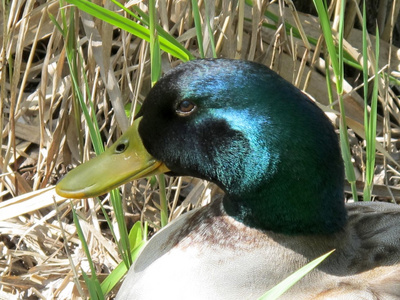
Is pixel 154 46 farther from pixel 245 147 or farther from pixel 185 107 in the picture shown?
pixel 245 147

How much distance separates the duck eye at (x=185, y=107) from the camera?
6.23ft

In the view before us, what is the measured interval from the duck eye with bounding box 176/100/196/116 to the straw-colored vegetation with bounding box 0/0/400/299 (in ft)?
1.38

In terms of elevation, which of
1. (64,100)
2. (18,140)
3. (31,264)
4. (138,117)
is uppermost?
(138,117)

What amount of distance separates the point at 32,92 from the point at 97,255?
28.9 inches

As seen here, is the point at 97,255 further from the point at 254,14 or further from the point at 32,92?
the point at 254,14

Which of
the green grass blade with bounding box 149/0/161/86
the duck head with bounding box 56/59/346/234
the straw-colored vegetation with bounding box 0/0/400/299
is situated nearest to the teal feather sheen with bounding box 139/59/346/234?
the duck head with bounding box 56/59/346/234

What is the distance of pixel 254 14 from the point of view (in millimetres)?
2496

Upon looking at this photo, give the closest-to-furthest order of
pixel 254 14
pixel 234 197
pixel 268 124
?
pixel 268 124 → pixel 234 197 → pixel 254 14

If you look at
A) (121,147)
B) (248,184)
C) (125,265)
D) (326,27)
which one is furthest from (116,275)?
(326,27)

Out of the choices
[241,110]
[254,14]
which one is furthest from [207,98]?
[254,14]

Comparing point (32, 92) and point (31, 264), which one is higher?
point (32, 92)

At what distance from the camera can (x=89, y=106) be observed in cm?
267

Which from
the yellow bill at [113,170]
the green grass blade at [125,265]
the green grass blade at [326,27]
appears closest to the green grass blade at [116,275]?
the green grass blade at [125,265]

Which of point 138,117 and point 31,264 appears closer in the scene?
point 138,117
